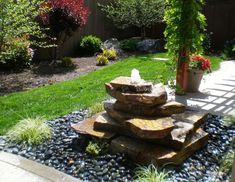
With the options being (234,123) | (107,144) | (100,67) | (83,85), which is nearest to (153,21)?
(100,67)

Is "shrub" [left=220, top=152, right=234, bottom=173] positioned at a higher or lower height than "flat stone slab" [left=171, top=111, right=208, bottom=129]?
lower

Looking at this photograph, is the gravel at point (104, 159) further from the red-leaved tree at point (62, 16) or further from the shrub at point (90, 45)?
the shrub at point (90, 45)

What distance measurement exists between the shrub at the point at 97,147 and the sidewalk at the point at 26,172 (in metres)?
0.50

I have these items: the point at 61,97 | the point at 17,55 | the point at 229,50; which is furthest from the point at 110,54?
the point at 61,97

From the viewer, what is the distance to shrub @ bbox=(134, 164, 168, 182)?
3.62 m

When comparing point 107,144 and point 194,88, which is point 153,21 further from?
point 107,144

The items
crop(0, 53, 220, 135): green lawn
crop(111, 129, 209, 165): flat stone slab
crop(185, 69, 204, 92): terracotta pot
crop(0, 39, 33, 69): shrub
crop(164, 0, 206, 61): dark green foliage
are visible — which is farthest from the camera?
crop(0, 39, 33, 69): shrub

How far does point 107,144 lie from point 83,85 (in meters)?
3.40

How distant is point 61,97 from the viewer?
22.1 feet

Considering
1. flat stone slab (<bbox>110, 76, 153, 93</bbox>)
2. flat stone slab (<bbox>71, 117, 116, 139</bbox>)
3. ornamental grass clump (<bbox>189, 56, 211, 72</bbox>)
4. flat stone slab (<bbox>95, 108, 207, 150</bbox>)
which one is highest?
flat stone slab (<bbox>110, 76, 153, 93</bbox>)

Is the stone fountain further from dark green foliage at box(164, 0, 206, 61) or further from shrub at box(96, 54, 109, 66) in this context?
shrub at box(96, 54, 109, 66)

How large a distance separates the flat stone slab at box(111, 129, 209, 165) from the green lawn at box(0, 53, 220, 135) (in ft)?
5.35

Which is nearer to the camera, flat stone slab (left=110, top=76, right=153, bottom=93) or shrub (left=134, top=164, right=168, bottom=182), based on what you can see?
shrub (left=134, top=164, right=168, bottom=182)

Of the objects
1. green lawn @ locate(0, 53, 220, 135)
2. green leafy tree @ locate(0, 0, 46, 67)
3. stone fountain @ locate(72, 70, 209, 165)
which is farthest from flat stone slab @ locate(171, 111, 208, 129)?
green leafy tree @ locate(0, 0, 46, 67)
